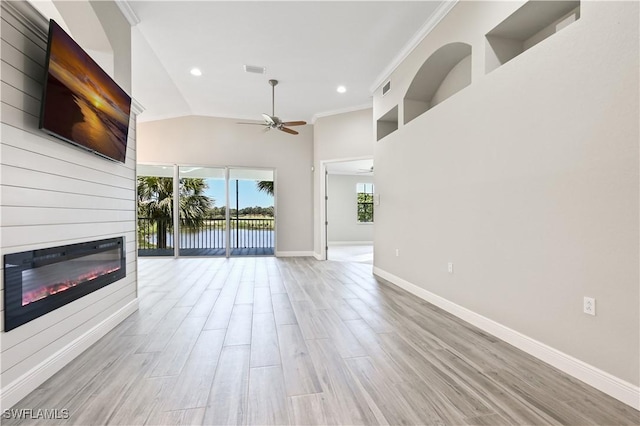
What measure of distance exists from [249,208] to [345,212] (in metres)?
3.87

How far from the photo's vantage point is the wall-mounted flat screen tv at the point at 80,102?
172 cm

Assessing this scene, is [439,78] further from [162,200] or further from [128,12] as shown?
[162,200]

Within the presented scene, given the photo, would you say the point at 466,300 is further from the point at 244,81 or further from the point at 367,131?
the point at 244,81

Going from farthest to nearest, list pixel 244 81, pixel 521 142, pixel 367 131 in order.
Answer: pixel 367 131, pixel 244 81, pixel 521 142

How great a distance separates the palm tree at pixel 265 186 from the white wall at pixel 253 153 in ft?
0.96

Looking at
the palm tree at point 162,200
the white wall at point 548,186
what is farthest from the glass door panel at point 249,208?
the white wall at point 548,186

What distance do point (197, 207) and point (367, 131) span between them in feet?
15.1

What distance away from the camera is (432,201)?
3.26 meters

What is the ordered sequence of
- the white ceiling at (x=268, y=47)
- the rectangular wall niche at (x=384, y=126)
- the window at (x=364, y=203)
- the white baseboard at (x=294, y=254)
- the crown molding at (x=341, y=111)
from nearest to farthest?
1. the white ceiling at (x=268, y=47)
2. the rectangular wall niche at (x=384, y=126)
3. the crown molding at (x=341, y=111)
4. the white baseboard at (x=294, y=254)
5. the window at (x=364, y=203)

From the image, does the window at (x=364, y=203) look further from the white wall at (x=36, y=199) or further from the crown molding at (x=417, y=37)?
the white wall at (x=36, y=199)

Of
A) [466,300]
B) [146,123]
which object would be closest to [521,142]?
[466,300]

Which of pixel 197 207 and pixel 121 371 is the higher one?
pixel 197 207

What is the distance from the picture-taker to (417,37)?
11.4ft

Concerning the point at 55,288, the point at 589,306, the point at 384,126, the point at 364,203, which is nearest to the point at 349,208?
the point at 364,203
